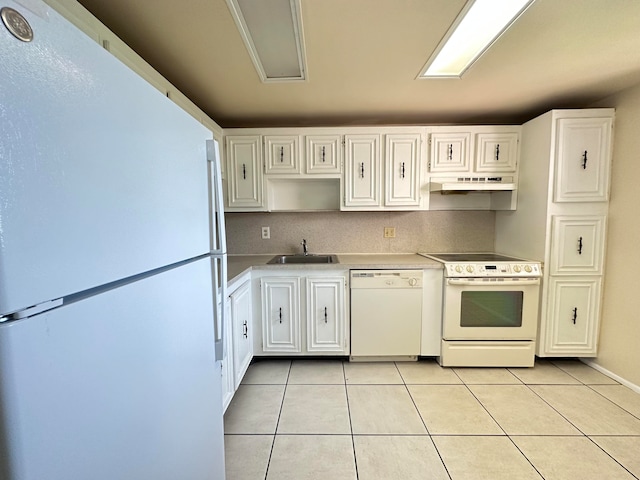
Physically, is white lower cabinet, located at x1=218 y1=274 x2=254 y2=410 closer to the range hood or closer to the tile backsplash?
the tile backsplash

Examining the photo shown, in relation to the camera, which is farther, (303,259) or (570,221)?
(303,259)

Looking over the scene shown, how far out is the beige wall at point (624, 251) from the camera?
205 centimetres

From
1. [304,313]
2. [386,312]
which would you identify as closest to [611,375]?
[386,312]

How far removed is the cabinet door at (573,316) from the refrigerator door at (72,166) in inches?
115

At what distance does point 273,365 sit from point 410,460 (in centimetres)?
134

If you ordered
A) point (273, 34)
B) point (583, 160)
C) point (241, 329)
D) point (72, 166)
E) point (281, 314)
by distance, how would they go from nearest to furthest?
point (72, 166)
point (273, 34)
point (241, 329)
point (583, 160)
point (281, 314)

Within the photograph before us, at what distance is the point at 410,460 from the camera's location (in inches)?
57.9

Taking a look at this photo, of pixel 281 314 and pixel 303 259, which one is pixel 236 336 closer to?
pixel 281 314

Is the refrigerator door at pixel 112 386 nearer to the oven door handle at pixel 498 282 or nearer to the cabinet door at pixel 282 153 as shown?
the cabinet door at pixel 282 153

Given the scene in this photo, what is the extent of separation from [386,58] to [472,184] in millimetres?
1380

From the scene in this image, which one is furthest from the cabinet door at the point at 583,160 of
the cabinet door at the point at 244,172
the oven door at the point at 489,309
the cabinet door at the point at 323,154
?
the cabinet door at the point at 244,172

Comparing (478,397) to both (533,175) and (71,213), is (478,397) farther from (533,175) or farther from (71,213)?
(71,213)

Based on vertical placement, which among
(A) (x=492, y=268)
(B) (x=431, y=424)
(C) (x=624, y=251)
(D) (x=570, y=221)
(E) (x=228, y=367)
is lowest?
(B) (x=431, y=424)

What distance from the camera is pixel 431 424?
5.65 ft
